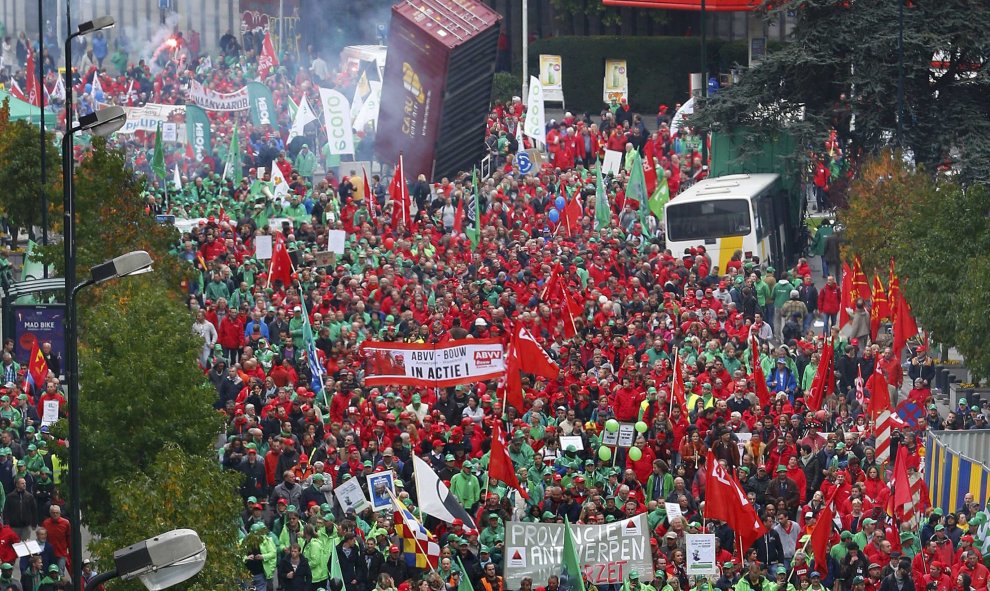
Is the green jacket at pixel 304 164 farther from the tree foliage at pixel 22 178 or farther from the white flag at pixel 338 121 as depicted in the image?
the tree foliage at pixel 22 178

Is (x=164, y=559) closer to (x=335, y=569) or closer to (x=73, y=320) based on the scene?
(x=73, y=320)

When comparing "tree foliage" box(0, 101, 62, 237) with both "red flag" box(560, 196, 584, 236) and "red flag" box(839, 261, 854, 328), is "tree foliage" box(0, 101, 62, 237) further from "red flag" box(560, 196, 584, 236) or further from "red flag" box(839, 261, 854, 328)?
"red flag" box(839, 261, 854, 328)

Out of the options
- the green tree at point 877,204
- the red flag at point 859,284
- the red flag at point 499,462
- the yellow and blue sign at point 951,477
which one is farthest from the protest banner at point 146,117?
the yellow and blue sign at point 951,477

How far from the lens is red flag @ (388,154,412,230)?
3897 centimetres

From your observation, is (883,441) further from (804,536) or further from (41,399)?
(41,399)

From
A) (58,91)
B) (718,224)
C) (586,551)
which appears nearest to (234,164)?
(718,224)

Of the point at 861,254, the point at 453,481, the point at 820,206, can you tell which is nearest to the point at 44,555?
the point at 453,481

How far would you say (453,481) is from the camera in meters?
24.2

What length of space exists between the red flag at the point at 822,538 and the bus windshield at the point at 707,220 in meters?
17.8

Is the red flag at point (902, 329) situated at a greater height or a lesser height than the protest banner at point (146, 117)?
greater

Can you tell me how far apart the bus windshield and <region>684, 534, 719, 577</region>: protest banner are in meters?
18.3

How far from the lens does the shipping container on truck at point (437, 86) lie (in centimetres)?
4609

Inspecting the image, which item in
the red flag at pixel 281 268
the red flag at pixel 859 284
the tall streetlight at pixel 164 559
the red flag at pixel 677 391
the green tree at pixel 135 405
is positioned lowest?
the red flag at pixel 859 284

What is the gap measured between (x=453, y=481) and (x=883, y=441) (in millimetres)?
4697
